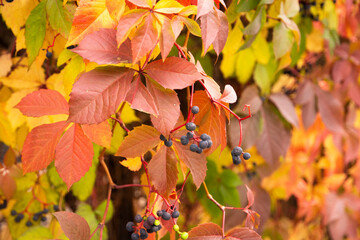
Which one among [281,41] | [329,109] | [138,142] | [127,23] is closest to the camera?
[127,23]

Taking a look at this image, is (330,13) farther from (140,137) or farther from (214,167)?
(140,137)

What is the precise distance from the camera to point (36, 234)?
82cm

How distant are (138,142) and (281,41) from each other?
41 cm

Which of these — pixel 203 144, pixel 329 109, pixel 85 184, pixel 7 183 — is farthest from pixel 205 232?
pixel 329 109

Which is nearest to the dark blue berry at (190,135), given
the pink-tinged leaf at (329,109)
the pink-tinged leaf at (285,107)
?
the pink-tinged leaf at (285,107)

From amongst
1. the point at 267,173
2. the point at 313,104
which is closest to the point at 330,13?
the point at 313,104

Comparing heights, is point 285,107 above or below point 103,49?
below

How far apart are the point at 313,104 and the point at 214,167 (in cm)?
43

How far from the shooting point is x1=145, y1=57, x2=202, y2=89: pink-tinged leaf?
0.51 m

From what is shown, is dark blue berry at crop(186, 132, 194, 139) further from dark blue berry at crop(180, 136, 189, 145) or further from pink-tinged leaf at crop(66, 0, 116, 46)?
pink-tinged leaf at crop(66, 0, 116, 46)

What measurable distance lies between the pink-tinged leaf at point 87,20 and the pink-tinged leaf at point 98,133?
14cm

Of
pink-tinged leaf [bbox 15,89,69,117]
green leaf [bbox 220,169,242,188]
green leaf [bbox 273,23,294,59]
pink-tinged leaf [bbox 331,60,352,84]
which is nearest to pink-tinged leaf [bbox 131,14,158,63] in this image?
pink-tinged leaf [bbox 15,89,69,117]

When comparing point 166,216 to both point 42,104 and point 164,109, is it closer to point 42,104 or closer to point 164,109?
point 164,109

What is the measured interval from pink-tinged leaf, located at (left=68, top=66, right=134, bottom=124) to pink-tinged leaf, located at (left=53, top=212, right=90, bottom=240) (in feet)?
0.65
